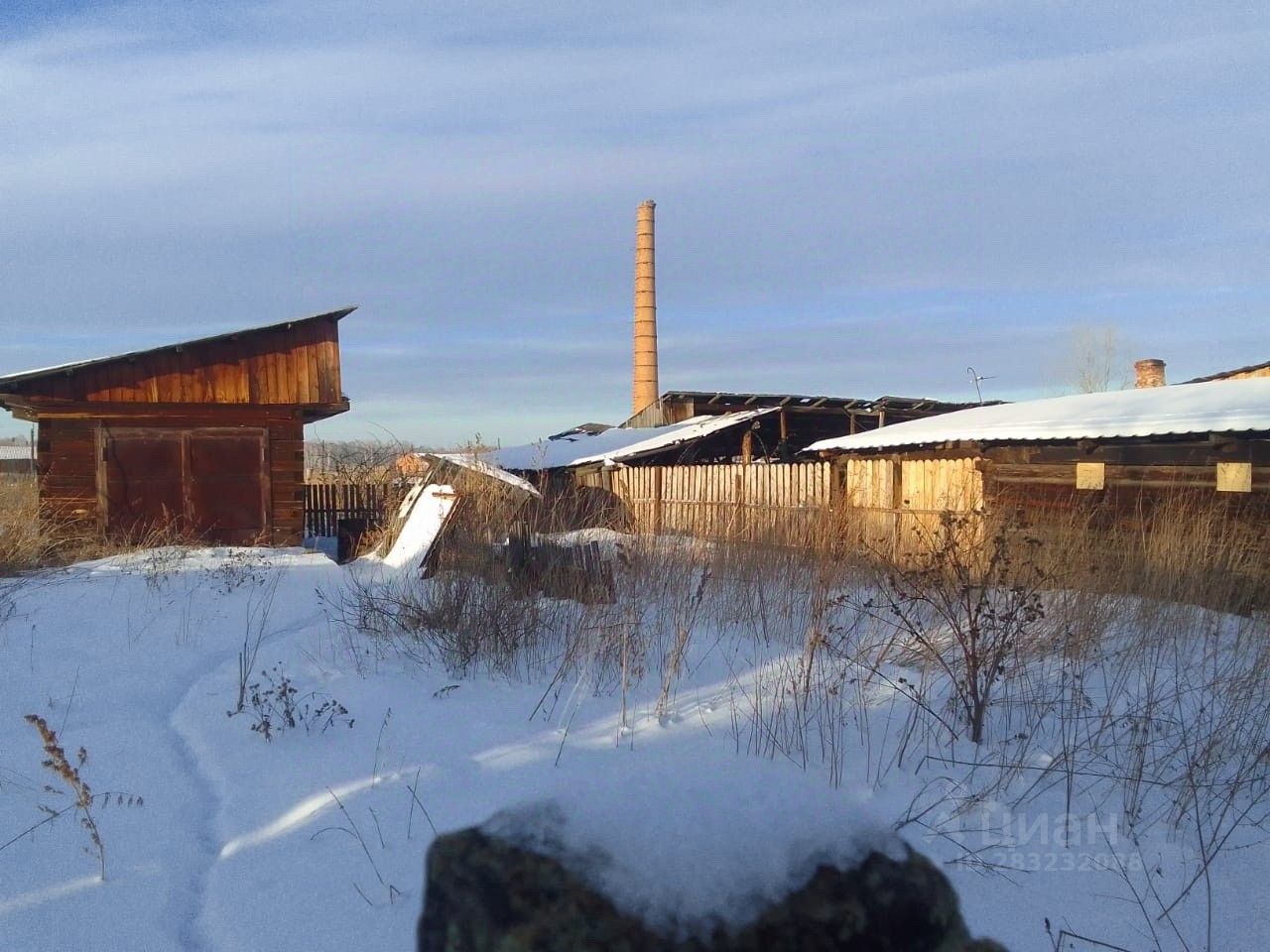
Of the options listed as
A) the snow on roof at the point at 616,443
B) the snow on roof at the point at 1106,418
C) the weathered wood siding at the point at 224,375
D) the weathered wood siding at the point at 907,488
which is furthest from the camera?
the snow on roof at the point at 616,443

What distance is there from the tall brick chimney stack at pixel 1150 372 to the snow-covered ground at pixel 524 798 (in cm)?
1771

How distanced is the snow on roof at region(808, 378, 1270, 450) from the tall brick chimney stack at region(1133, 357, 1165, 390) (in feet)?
25.2

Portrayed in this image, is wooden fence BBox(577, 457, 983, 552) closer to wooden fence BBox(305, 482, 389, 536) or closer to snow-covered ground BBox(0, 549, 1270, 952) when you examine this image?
snow-covered ground BBox(0, 549, 1270, 952)

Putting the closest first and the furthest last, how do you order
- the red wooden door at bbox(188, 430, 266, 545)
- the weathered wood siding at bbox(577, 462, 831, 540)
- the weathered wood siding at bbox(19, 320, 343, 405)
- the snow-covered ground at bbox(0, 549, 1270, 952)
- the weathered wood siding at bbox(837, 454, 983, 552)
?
the snow-covered ground at bbox(0, 549, 1270, 952) → the weathered wood siding at bbox(577, 462, 831, 540) → the weathered wood siding at bbox(837, 454, 983, 552) → the weathered wood siding at bbox(19, 320, 343, 405) → the red wooden door at bbox(188, 430, 266, 545)

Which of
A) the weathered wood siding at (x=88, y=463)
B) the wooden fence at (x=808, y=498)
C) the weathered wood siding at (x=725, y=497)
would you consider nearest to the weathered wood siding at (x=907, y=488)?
the wooden fence at (x=808, y=498)

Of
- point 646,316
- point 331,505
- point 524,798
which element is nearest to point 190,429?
point 331,505

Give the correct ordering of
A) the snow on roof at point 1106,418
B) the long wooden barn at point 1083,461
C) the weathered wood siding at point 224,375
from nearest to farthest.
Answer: the long wooden barn at point 1083,461, the snow on roof at point 1106,418, the weathered wood siding at point 224,375

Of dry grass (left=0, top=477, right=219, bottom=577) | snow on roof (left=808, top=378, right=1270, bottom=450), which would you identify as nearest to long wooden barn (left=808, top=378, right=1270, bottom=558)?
snow on roof (left=808, top=378, right=1270, bottom=450)

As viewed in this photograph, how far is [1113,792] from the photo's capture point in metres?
3.55

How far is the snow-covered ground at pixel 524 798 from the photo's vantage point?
1346 mm

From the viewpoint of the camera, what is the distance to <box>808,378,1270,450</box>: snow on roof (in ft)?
30.3

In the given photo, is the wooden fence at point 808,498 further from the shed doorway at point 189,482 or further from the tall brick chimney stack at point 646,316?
the tall brick chimney stack at point 646,316

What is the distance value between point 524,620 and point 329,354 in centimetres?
1166

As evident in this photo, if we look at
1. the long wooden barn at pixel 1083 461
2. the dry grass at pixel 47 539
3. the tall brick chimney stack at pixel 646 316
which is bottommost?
the dry grass at pixel 47 539
